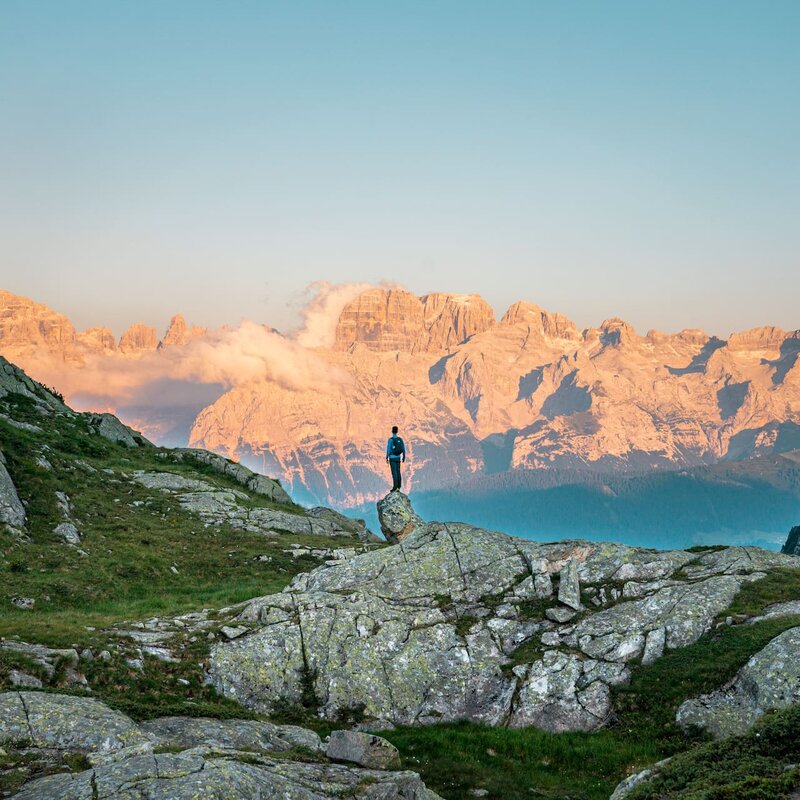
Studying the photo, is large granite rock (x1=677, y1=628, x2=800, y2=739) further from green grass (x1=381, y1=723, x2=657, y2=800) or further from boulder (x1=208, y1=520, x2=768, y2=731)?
boulder (x1=208, y1=520, x2=768, y2=731)

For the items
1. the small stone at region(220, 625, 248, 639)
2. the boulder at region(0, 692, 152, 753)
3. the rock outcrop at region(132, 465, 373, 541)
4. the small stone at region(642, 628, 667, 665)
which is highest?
the boulder at region(0, 692, 152, 753)

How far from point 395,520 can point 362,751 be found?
1257 inches

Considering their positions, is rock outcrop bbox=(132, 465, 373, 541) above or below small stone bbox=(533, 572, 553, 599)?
below

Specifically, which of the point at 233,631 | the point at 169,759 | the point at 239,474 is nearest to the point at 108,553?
the point at 233,631

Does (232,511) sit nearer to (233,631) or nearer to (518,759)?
(233,631)

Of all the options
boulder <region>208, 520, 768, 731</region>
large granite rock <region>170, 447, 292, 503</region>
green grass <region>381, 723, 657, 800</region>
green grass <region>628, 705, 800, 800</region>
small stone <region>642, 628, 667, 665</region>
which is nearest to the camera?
green grass <region>628, 705, 800, 800</region>

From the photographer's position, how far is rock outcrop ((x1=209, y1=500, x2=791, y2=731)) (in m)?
29.3

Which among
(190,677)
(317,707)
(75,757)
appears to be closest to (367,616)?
(317,707)

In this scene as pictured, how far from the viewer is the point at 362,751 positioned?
66.8 ft

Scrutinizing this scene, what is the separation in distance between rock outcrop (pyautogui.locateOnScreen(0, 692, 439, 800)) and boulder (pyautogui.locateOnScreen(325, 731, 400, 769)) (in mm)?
139

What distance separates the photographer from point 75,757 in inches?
699

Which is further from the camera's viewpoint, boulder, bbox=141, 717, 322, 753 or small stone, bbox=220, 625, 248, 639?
small stone, bbox=220, 625, 248, 639

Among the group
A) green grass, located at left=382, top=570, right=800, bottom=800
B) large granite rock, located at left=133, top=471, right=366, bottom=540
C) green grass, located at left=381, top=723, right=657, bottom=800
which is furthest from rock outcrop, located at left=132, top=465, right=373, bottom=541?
green grass, located at left=381, top=723, right=657, bottom=800

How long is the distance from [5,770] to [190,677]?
12238 millimetres
